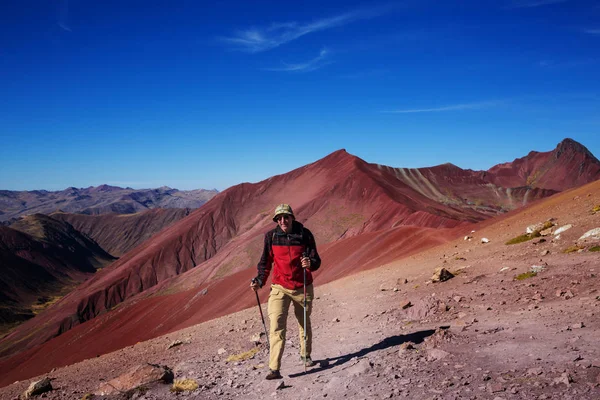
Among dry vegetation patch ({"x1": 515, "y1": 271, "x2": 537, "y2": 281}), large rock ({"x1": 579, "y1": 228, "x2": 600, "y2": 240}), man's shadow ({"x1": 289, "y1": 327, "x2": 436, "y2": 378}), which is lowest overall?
man's shadow ({"x1": 289, "y1": 327, "x2": 436, "y2": 378})

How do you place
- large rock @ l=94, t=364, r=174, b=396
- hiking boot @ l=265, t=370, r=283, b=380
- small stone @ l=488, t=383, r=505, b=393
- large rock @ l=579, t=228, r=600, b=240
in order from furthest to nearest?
1. large rock @ l=579, t=228, r=600, b=240
2. large rock @ l=94, t=364, r=174, b=396
3. hiking boot @ l=265, t=370, r=283, b=380
4. small stone @ l=488, t=383, r=505, b=393

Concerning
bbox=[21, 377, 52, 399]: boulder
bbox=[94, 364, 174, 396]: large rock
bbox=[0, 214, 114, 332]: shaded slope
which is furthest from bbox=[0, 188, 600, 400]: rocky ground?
bbox=[0, 214, 114, 332]: shaded slope

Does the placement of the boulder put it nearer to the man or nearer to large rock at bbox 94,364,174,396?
large rock at bbox 94,364,174,396

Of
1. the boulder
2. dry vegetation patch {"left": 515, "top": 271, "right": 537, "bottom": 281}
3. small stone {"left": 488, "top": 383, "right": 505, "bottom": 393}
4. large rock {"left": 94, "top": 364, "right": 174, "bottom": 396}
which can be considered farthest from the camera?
dry vegetation patch {"left": 515, "top": 271, "right": 537, "bottom": 281}

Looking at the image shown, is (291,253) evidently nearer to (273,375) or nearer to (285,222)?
(285,222)

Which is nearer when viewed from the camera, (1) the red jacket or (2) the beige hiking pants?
(2) the beige hiking pants

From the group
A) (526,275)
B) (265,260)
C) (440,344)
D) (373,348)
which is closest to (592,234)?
(526,275)

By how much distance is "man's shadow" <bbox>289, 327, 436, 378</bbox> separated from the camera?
6.76m

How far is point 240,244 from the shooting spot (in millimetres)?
64875

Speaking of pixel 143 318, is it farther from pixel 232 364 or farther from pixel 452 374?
pixel 452 374

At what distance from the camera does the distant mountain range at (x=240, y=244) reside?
37.7m

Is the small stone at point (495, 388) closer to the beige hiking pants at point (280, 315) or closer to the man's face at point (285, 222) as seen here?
the beige hiking pants at point (280, 315)

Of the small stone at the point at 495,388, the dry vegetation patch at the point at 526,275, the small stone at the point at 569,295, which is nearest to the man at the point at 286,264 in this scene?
the small stone at the point at 495,388

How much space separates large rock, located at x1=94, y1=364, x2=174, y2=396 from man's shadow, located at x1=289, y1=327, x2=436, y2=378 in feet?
7.61
